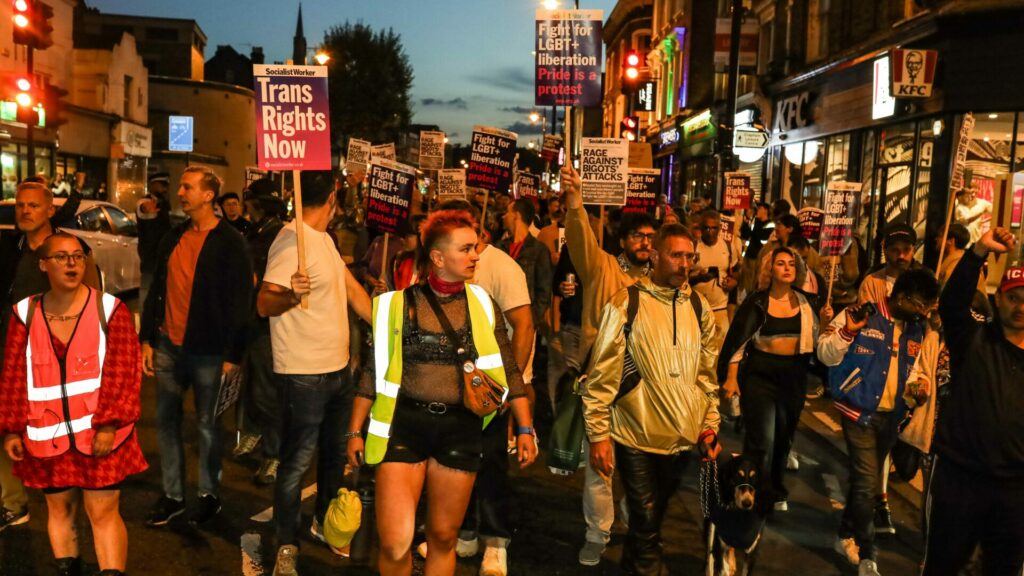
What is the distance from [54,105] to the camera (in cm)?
1930

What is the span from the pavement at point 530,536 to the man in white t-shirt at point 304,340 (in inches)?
21.3

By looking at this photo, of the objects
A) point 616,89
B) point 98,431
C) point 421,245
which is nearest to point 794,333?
point 421,245

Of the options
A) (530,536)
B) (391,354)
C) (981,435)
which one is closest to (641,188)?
(530,536)

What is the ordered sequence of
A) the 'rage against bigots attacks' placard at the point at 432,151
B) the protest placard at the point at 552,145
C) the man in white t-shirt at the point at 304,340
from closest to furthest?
the man in white t-shirt at the point at 304,340
the 'rage against bigots attacks' placard at the point at 432,151
the protest placard at the point at 552,145

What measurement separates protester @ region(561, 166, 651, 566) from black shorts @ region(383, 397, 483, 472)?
128cm

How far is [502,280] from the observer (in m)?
5.96

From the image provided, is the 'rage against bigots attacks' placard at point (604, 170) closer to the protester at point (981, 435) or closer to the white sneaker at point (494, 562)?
the white sneaker at point (494, 562)

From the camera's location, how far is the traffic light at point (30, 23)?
17125mm

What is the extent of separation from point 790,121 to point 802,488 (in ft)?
58.0

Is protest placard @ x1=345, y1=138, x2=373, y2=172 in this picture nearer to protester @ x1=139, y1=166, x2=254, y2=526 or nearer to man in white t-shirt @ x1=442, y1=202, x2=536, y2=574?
protester @ x1=139, y1=166, x2=254, y2=526

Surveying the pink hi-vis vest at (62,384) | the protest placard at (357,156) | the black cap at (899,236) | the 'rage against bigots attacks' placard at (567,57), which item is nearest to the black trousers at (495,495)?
the pink hi-vis vest at (62,384)

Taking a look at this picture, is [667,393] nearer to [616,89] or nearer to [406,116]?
[616,89]

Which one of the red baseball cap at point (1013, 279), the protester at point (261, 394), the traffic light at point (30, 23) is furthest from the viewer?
the traffic light at point (30, 23)

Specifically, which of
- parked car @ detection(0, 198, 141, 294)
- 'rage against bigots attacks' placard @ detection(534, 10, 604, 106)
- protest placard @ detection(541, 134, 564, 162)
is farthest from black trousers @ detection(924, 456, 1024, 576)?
protest placard @ detection(541, 134, 564, 162)
